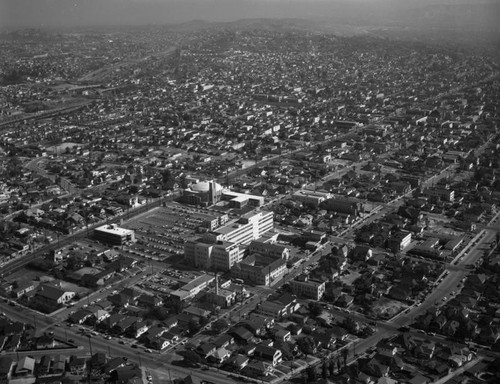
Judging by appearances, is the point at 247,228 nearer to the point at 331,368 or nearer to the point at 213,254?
the point at 213,254

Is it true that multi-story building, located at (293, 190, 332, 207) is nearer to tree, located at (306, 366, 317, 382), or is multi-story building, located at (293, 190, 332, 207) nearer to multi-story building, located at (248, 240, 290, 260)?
multi-story building, located at (248, 240, 290, 260)

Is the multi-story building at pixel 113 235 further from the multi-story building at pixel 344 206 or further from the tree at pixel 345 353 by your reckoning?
the tree at pixel 345 353

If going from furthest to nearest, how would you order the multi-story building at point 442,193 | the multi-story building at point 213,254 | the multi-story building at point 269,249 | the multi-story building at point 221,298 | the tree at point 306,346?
the multi-story building at point 442,193
the multi-story building at point 269,249
the multi-story building at point 213,254
the multi-story building at point 221,298
the tree at point 306,346

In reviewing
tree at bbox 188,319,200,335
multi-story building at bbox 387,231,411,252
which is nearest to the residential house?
tree at bbox 188,319,200,335

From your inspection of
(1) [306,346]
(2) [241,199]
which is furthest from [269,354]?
(2) [241,199]

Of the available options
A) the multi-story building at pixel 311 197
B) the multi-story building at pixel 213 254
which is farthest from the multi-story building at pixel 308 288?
the multi-story building at pixel 311 197

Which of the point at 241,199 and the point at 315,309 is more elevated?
the point at 241,199

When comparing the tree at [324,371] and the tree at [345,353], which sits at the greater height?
the tree at [324,371]
